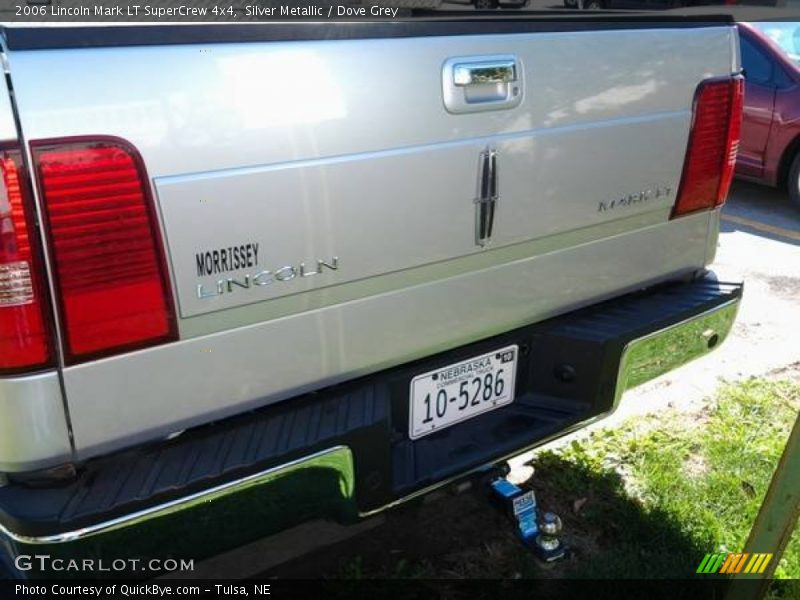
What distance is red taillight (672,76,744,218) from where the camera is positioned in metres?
A: 2.53

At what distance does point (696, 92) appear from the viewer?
249 cm

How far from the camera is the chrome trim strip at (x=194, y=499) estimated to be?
1541mm

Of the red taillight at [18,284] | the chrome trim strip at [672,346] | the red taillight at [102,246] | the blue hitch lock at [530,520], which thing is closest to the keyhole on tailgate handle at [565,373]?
the chrome trim strip at [672,346]

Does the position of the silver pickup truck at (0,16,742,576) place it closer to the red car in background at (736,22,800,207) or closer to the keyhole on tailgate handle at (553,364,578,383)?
the keyhole on tailgate handle at (553,364,578,383)

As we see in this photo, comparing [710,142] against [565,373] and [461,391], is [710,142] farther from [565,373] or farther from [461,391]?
[461,391]

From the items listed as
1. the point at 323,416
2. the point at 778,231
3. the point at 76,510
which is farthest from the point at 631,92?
the point at 778,231

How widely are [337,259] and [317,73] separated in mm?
426

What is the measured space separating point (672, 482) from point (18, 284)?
2397 mm

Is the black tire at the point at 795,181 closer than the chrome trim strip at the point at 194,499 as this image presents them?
No

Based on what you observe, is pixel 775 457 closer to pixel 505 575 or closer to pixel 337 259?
pixel 505 575

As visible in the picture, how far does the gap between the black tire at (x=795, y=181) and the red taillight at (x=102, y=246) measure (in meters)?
6.22

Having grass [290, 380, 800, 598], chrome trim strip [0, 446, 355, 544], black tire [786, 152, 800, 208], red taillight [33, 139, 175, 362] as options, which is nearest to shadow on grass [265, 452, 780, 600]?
grass [290, 380, 800, 598]

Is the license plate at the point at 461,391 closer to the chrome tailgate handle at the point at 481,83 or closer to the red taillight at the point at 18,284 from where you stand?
the chrome tailgate handle at the point at 481,83

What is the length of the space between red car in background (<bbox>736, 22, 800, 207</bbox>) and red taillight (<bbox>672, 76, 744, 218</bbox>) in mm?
4374
